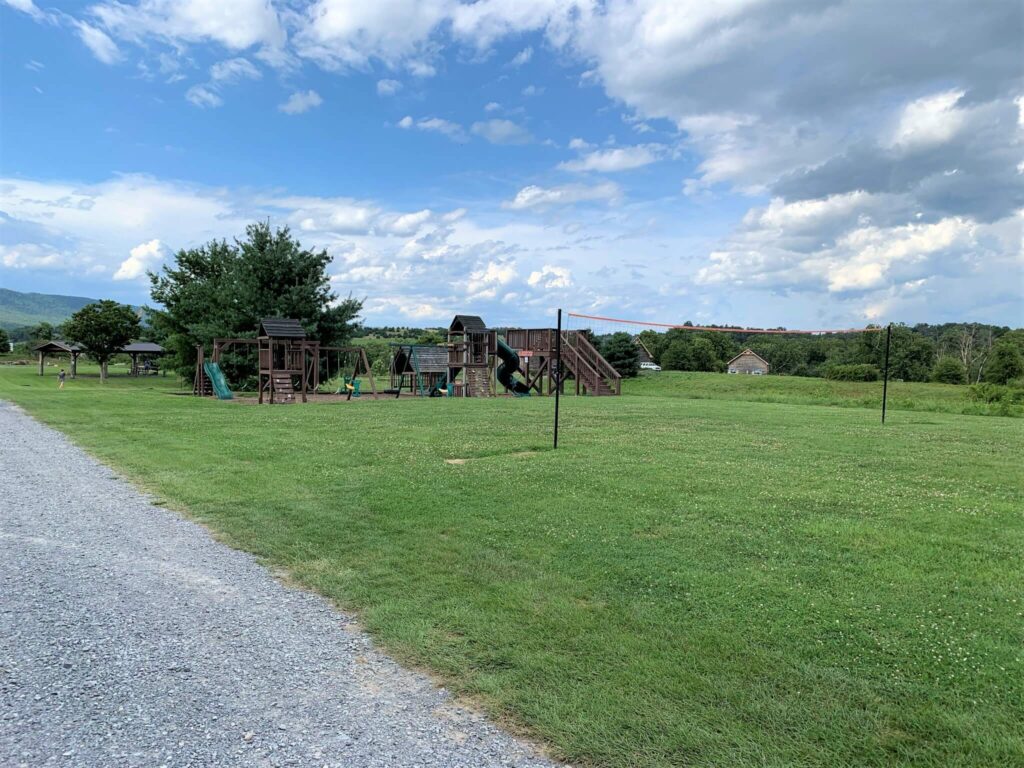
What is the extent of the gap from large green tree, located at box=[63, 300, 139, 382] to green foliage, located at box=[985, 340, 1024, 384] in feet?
214

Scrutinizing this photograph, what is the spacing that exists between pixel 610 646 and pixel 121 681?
8.81 ft

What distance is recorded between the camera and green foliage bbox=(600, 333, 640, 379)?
53.2 meters

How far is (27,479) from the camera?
8.83m

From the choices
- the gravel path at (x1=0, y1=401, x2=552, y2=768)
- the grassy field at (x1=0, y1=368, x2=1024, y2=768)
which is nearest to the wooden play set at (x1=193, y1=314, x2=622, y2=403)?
the grassy field at (x1=0, y1=368, x2=1024, y2=768)

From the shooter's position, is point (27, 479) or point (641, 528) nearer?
point (641, 528)

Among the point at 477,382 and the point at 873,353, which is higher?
the point at 873,353

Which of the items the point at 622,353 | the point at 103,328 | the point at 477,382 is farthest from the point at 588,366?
the point at 103,328

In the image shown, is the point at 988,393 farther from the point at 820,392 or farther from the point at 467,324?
the point at 467,324

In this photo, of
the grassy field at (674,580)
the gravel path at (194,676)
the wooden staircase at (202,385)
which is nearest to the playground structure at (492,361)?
the wooden staircase at (202,385)

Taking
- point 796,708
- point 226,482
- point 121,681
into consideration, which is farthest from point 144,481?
point 796,708

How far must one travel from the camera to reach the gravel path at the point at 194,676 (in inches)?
111

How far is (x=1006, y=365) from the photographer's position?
45906 millimetres

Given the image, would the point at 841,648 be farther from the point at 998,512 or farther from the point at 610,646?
the point at 998,512

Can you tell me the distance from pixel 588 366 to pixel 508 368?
186 inches
